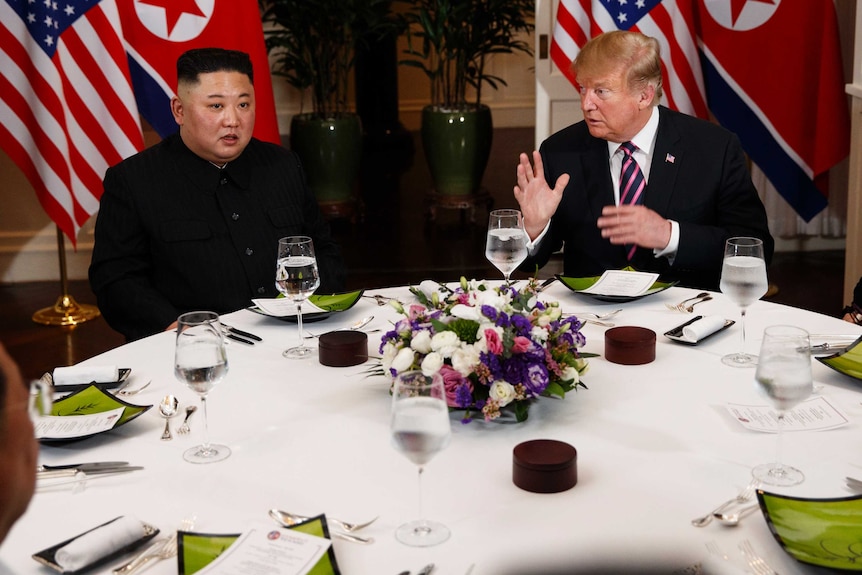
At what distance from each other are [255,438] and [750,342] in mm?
970

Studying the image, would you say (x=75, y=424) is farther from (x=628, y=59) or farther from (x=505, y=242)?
(x=628, y=59)

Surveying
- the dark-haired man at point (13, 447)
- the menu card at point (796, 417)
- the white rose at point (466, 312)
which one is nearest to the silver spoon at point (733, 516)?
the menu card at point (796, 417)

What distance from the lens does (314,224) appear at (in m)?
3.02

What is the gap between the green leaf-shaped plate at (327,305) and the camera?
2219 mm

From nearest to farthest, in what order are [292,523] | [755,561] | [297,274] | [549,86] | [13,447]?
1. [13,447]
2. [755,561]
3. [292,523]
4. [297,274]
5. [549,86]

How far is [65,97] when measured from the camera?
172 inches

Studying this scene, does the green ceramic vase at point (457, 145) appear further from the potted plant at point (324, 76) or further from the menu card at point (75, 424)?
the menu card at point (75, 424)

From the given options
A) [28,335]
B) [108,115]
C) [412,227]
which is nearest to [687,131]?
[108,115]

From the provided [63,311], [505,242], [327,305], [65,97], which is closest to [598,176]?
[505,242]

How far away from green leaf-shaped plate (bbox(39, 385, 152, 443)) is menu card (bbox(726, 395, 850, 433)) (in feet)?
3.16

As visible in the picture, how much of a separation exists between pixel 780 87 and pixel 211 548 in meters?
3.93

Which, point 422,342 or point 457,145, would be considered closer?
point 422,342

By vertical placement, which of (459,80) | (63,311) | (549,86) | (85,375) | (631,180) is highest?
(459,80)

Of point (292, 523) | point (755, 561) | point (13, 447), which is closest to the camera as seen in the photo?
point (13, 447)
